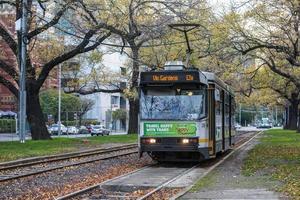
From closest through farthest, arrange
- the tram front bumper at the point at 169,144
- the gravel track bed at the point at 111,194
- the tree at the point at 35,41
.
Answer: the gravel track bed at the point at 111,194 < the tram front bumper at the point at 169,144 < the tree at the point at 35,41

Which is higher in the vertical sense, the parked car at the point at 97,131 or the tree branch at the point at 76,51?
the tree branch at the point at 76,51

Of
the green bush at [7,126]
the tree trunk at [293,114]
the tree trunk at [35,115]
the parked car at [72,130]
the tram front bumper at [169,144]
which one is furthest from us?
the parked car at [72,130]

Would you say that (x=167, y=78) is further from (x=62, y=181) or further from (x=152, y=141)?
(x=62, y=181)

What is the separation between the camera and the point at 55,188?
47.1 ft

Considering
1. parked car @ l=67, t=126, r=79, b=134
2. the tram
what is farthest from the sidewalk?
parked car @ l=67, t=126, r=79, b=134

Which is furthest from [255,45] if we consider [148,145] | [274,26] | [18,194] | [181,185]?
[18,194]

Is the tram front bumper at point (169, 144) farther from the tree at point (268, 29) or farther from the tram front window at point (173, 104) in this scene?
the tree at point (268, 29)

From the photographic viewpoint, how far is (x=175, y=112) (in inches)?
787

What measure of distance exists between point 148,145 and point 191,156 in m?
2.15

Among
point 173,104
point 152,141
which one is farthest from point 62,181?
point 173,104

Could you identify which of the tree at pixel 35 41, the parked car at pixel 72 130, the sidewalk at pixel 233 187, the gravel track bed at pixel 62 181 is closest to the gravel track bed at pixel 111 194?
the gravel track bed at pixel 62 181

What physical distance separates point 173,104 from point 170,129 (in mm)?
914

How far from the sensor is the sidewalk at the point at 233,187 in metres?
12.5

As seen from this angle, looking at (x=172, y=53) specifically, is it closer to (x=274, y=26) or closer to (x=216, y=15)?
(x=216, y=15)
